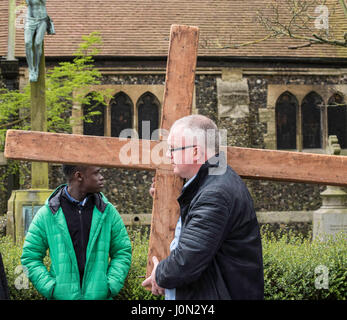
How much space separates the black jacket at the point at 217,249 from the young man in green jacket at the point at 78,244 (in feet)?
2.82

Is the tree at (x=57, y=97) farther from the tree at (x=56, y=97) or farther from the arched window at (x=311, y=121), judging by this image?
the arched window at (x=311, y=121)

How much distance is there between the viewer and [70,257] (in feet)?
9.59

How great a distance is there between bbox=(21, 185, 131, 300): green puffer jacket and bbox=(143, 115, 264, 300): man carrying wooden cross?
730 mm

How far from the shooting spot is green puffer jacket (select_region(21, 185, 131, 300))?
2904 millimetres

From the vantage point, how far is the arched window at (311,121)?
16188mm

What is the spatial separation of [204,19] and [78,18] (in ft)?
12.6

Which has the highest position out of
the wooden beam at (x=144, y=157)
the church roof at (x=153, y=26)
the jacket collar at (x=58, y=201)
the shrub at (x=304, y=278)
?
the church roof at (x=153, y=26)

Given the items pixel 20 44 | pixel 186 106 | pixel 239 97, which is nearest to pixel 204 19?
pixel 239 97

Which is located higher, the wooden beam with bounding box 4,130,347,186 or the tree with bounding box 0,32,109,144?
the tree with bounding box 0,32,109,144

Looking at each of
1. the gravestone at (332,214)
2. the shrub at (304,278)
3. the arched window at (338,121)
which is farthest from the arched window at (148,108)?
the shrub at (304,278)

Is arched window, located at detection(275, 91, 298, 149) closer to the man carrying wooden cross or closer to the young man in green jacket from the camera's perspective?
the young man in green jacket

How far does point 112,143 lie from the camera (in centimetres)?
288

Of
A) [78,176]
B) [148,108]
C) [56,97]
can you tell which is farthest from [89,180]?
[148,108]

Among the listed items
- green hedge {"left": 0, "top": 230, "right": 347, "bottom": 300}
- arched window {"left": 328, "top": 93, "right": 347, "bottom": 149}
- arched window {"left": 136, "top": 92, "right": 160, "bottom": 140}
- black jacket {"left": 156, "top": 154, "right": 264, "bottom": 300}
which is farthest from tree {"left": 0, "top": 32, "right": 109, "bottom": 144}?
black jacket {"left": 156, "top": 154, "right": 264, "bottom": 300}
